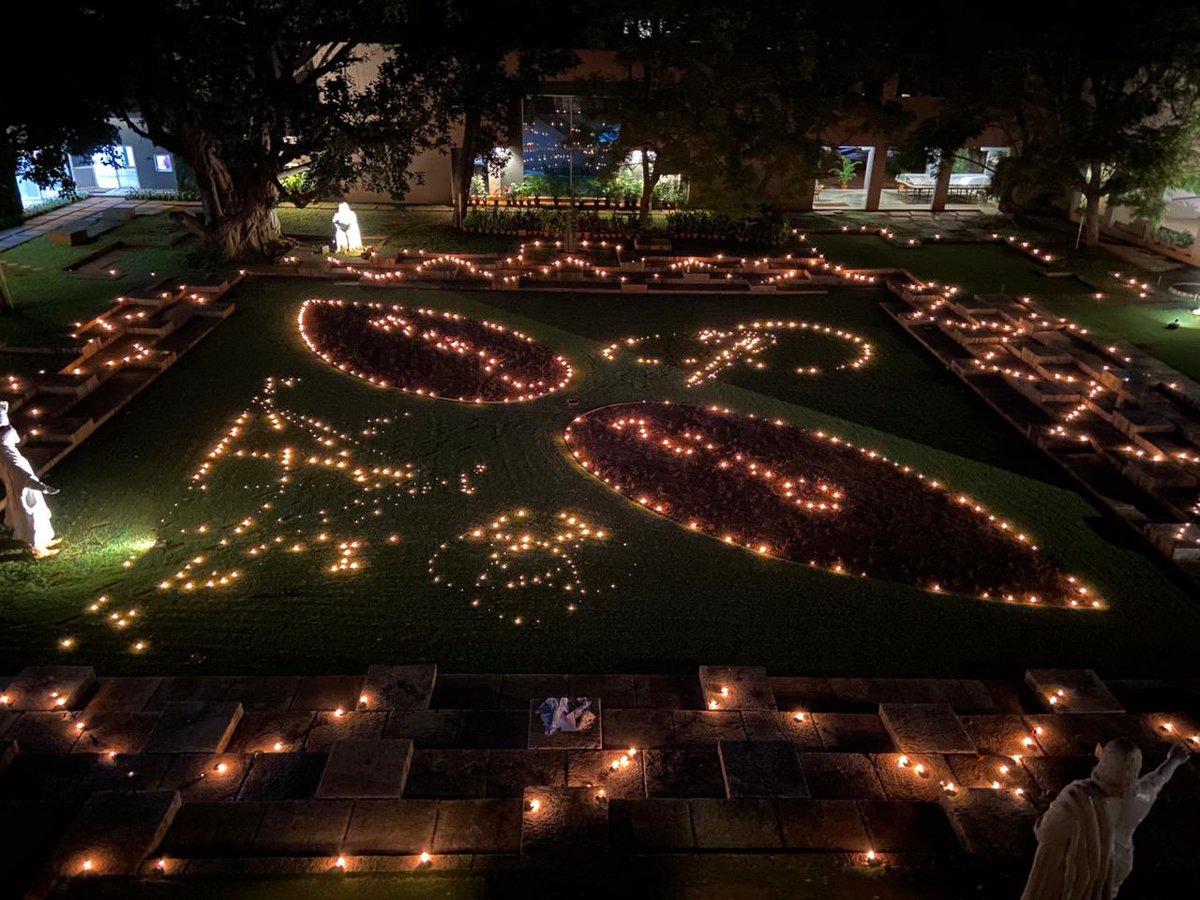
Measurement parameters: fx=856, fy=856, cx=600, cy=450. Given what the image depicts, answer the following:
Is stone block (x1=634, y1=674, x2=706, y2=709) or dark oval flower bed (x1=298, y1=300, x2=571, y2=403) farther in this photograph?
dark oval flower bed (x1=298, y1=300, x2=571, y2=403)

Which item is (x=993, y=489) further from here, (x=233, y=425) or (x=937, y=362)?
(x=233, y=425)

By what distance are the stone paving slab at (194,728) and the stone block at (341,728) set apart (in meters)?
0.55

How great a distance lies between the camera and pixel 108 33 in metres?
13.7

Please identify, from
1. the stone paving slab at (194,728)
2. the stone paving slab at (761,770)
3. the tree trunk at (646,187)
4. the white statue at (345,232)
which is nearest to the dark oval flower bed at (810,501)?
the stone paving slab at (761,770)

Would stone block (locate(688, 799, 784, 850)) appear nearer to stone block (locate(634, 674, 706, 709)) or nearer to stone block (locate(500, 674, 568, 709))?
stone block (locate(634, 674, 706, 709))

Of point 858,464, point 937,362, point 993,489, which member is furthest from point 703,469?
point 937,362

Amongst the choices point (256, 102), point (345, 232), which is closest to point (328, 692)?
point (256, 102)

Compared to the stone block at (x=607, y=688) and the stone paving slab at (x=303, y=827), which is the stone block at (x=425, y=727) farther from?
the stone block at (x=607, y=688)

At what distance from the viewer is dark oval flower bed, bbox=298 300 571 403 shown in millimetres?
12406

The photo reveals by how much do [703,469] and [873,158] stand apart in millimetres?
17811

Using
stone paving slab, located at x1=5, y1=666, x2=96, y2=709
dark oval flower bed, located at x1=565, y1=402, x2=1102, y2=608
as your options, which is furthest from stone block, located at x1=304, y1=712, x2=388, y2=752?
dark oval flower bed, located at x1=565, y1=402, x2=1102, y2=608

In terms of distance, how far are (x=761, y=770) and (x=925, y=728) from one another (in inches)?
54.9

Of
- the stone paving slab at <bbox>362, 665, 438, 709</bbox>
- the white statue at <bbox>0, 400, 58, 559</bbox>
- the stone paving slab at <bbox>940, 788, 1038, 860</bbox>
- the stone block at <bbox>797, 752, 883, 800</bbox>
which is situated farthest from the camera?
the white statue at <bbox>0, 400, 58, 559</bbox>

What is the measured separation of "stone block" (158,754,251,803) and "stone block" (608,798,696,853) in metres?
2.42
